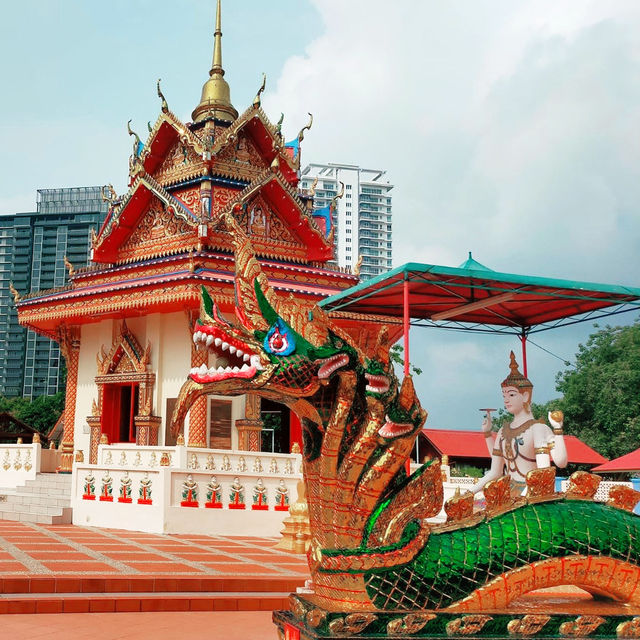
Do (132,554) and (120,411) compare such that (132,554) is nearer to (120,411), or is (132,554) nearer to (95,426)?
(95,426)

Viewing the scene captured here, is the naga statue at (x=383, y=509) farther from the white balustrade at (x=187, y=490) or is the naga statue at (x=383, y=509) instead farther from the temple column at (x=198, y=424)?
the temple column at (x=198, y=424)

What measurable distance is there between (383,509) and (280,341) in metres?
1.00

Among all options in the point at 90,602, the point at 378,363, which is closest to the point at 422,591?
the point at 378,363

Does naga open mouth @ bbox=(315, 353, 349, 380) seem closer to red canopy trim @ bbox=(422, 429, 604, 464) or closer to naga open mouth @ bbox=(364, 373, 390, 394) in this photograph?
naga open mouth @ bbox=(364, 373, 390, 394)

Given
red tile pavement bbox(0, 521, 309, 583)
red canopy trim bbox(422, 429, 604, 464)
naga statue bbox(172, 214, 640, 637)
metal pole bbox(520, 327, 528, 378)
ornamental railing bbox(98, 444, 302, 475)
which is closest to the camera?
A: naga statue bbox(172, 214, 640, 637)

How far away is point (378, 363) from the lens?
12.4 feet

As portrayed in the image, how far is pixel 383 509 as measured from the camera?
371 cm

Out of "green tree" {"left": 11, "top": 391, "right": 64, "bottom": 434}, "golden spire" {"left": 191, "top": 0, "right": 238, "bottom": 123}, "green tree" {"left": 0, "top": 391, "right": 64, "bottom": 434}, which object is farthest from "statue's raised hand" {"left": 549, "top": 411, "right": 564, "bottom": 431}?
"green tree" {"left": 11, "top": 391, "right": 64, "bottom": 434}

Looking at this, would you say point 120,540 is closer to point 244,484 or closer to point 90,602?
point 244,484

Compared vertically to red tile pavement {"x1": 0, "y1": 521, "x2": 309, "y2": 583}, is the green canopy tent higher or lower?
higher

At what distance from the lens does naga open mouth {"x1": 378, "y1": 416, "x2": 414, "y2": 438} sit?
372 cm

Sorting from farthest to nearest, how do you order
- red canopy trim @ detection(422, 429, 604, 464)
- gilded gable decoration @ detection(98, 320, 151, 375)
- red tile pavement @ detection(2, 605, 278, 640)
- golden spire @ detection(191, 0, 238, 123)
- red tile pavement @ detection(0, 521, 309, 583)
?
red canopy trim @ detection(422, 429, 604, 464) → golden spire @ detection(191, 0, 238, 123) → gilded gable decoration @ detection(98, 320, 151, 375) → red tile pavement @ detection(0, 521, 309, 583) → red tile pavement @ detection(2, 605, 278, 640)

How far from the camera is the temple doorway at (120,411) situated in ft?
59.7

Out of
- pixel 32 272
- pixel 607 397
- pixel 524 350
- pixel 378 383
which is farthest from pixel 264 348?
pixel 32 272
